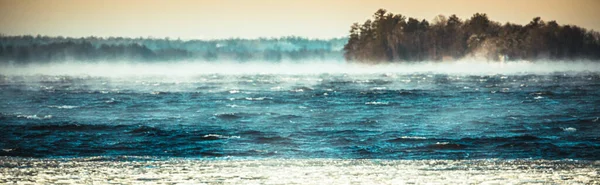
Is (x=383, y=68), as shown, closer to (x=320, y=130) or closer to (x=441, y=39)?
(x=441, y=39)

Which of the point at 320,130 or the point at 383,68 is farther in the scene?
the point at 383,68

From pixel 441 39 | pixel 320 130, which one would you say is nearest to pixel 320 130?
pixel 320 130

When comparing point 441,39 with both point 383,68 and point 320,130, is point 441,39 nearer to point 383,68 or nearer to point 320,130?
point 383,68

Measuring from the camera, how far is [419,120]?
32.1m

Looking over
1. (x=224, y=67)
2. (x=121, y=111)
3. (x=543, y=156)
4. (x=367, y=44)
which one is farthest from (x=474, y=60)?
(x=543, y=156)

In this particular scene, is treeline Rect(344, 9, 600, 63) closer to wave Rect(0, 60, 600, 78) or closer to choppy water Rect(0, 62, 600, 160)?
wave Rect(0, 60, 600, 78)

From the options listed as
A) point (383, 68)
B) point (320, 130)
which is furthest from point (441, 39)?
point (320, 130)

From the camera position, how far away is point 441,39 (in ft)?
388

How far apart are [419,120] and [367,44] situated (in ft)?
281

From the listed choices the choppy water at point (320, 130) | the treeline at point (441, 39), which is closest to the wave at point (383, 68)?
the treeline at point (441, 39)

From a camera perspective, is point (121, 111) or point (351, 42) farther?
point (351, 42)

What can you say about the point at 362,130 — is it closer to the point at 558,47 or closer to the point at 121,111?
the point at 121,111

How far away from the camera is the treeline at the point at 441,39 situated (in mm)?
115750

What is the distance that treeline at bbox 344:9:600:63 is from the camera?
11575 centimetres
